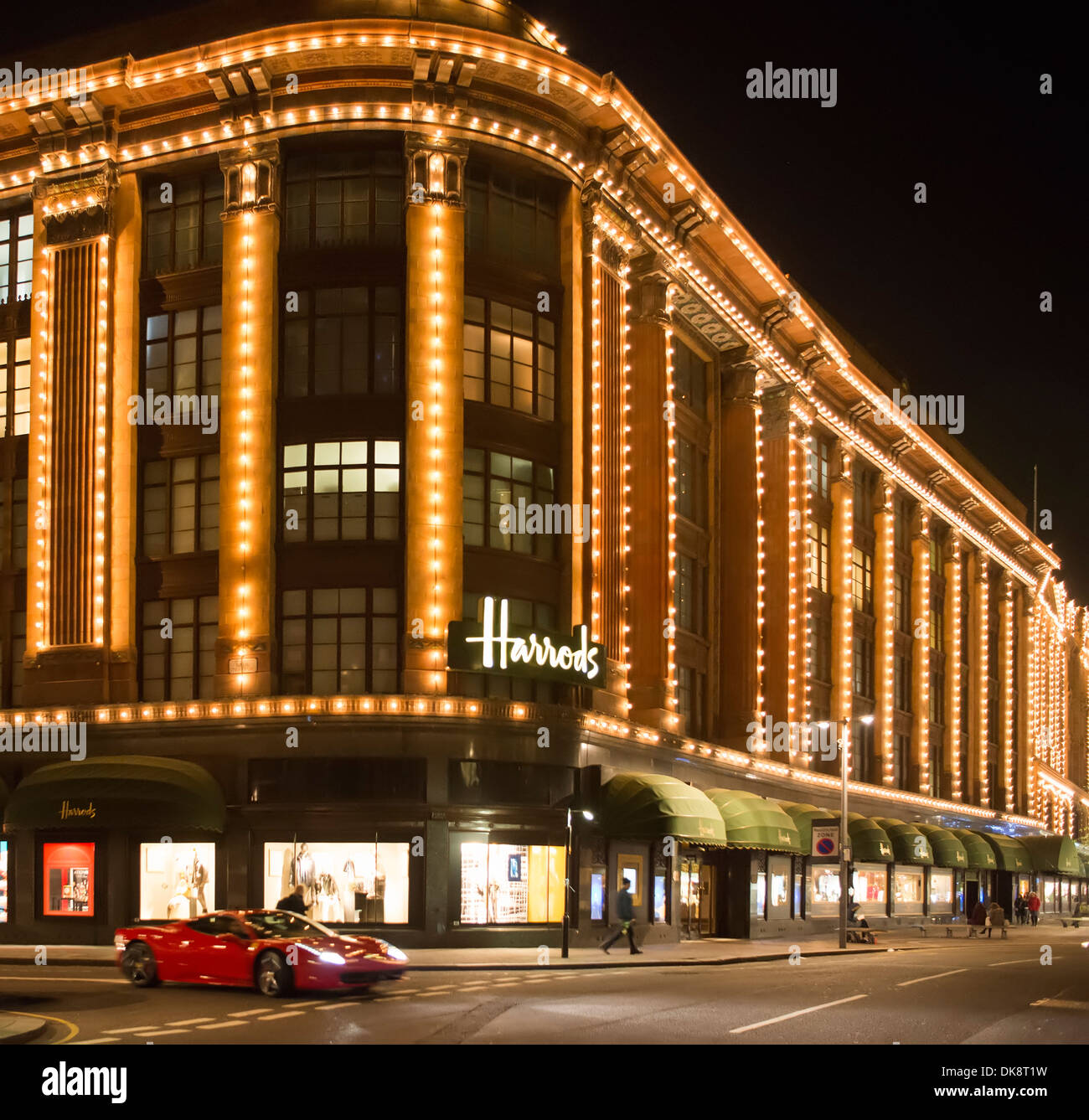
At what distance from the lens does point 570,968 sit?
3222cm

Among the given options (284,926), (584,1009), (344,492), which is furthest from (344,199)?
(584,1009)

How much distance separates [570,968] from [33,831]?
16.0 metres

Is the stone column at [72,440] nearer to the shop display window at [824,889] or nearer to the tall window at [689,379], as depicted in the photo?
the tall window at [689,379]

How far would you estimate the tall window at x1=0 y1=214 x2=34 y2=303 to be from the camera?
44.3 meters

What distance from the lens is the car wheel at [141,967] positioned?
25.0 meters

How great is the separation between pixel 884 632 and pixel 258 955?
170 ft

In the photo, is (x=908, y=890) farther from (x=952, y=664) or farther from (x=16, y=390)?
(x=16, y=390)

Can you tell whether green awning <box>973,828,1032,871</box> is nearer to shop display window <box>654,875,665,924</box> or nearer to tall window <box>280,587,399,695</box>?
shop display window <box>654,875,665,924</box>

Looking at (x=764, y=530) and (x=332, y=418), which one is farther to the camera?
(x=764, y=530)

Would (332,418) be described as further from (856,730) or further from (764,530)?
(856,730)

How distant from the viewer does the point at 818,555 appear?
212 feet

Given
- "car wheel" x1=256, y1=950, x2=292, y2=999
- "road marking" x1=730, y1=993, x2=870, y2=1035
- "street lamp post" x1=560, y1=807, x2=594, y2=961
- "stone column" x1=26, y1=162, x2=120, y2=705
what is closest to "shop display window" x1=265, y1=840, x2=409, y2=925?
"street lamp post" x1=560, y1=807, x2=594, y2=961

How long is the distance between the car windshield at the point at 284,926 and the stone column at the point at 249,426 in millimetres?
14334
